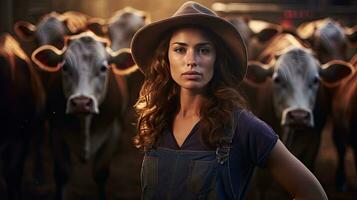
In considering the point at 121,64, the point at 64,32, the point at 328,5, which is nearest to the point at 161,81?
the point at 121,64

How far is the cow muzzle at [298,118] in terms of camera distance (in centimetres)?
407

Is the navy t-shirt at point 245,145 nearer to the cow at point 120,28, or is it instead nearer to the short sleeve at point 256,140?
the short sleeve at point 256,140

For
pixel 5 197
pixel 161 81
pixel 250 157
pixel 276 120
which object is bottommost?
pixel 5 197

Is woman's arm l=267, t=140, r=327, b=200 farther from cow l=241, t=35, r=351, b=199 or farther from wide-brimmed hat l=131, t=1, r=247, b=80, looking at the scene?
cow l=241, t=35, r=351, b=199

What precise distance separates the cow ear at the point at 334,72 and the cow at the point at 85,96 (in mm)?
1575

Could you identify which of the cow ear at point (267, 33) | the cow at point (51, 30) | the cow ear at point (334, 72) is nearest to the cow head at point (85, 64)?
the cow ear at point (334, 72)

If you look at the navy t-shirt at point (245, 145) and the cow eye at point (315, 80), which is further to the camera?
the cow eye at point (315, 80)

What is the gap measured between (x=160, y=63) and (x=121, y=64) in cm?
284

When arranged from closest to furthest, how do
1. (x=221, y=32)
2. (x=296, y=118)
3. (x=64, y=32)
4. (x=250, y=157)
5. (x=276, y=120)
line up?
1. (x=250, y=157)
2. (x=221, y=32)
3. (x=296, y=118)
4. (x=276, y=120)
5. (x=64, y=32)

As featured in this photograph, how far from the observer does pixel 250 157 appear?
1.67 m

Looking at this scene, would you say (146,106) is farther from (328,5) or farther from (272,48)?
(328,5)

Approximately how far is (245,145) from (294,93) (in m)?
2.76

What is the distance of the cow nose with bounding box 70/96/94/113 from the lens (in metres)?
4.11

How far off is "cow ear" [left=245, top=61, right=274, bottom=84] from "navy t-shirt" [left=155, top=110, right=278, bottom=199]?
2864 mm
